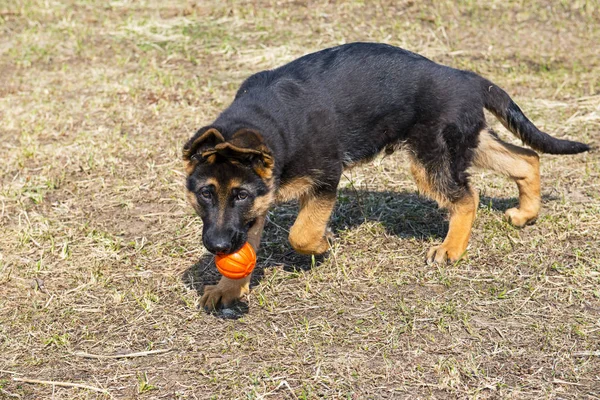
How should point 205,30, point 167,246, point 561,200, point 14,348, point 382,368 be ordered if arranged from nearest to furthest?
1. point 382,368
2. point 14,348
3. point 167,246
4. point 561,200
5. point 205,30

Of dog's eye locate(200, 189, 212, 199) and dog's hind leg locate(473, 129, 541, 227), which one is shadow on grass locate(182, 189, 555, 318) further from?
dog's eye locate(200, 189, 212, 199)

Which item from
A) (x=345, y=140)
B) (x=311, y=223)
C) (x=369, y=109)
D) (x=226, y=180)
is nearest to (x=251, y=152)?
(x=226, y=180)

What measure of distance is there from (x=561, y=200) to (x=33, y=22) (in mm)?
8533

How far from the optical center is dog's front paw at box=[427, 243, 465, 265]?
19.1 ft

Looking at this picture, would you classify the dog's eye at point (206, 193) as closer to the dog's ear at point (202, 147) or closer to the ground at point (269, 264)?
the dog's ear at point (202, 147)

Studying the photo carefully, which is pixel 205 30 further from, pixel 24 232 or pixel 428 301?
pixel 428 301

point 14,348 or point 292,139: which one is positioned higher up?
point 292,139

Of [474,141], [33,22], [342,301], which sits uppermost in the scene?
[474,141]

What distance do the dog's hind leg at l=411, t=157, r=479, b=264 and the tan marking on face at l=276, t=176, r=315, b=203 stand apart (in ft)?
3.18

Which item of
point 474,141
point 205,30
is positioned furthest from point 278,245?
point 205,30

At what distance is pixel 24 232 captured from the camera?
6336 mm

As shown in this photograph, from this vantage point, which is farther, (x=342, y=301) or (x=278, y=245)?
(x=278, y=245)

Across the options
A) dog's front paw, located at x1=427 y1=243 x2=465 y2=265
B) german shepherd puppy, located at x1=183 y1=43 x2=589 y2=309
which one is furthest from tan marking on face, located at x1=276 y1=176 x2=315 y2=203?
dog's front paw, located at x1=427 y1=243 x2=465 y2=265

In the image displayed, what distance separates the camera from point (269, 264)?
19.6 feet
